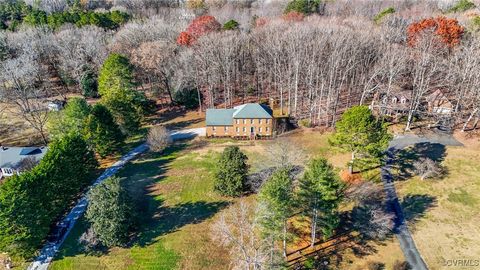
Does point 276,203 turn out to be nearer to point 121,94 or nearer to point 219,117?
point 219,117

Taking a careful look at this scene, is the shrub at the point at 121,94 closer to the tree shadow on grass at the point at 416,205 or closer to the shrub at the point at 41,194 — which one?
the shrub at the point at 41,194

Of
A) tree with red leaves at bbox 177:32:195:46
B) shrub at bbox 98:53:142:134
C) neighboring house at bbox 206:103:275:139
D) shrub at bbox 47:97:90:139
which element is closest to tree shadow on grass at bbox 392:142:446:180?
neighboring house at bbox 206:103:275:139

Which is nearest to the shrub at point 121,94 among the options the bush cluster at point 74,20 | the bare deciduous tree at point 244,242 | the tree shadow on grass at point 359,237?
the bare deciduous tree at point 244,242

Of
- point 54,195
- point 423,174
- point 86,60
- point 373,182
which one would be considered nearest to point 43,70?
point 86,60

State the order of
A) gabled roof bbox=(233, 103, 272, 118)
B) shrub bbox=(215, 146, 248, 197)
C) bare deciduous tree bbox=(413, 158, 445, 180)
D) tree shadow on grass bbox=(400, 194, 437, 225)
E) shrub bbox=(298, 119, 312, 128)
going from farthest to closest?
shrub bbox=(298, 119, 312, 128) → gabled roof bbox=(233, 103, 272, 118) → bare deciduous tree bbox=(413, 158, 445, 180) → shrub bbox=(215, 146, 248, 197) → tree shadow on grass bbox=(400, 194, 437, 225)

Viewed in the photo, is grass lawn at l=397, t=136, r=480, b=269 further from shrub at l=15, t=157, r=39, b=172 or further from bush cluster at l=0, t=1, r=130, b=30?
bush cluster at l=0, t=1, r=130, b=30

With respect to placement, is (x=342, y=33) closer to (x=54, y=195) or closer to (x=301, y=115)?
(x=301, y=115)
